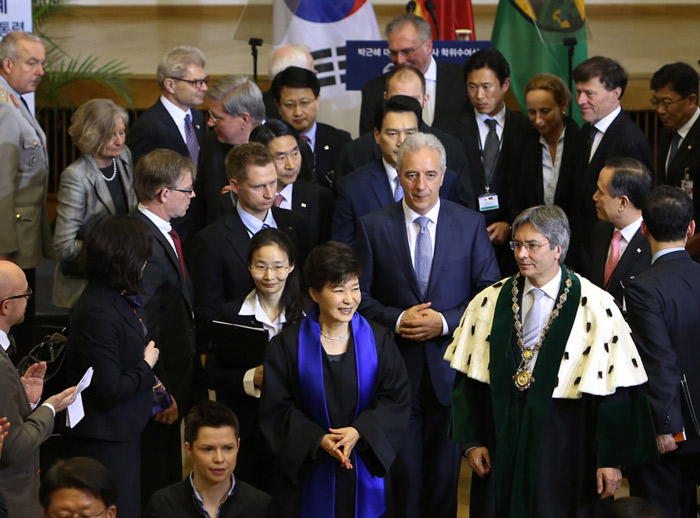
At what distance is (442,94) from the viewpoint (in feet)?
20.3

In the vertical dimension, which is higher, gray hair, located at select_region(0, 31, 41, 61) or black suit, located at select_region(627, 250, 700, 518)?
gray hair, located at select_region(0, 31, 41, 61)

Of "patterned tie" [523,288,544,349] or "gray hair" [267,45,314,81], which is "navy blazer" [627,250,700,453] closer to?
"patterned tie" [523,288,544,349]

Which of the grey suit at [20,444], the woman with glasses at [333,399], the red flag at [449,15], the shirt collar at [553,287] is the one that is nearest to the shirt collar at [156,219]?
the woman with glasses at [333,399]

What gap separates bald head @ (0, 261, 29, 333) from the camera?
3.54 meters

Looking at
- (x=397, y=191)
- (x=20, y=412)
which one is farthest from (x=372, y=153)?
(x=20, y=412)

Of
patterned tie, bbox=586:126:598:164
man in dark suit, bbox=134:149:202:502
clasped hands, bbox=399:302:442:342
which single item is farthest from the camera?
patterned tie, bbox=586:126:598:164

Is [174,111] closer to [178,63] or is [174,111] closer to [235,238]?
[178,63]

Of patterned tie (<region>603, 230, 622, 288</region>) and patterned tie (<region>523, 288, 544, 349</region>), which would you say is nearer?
patterned tie (<region>523, 288, 544, 349</region>)

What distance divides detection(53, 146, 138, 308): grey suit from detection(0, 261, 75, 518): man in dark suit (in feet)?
3.72

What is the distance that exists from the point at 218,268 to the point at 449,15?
13.0 ft

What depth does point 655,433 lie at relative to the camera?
151 inches

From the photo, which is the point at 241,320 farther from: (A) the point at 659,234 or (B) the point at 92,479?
(A) the point at 659,234

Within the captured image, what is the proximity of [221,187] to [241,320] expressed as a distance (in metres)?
1.26

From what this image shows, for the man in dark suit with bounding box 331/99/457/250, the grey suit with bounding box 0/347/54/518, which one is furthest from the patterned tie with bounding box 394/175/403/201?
the grey suit with bounding box 0/347/54/518
